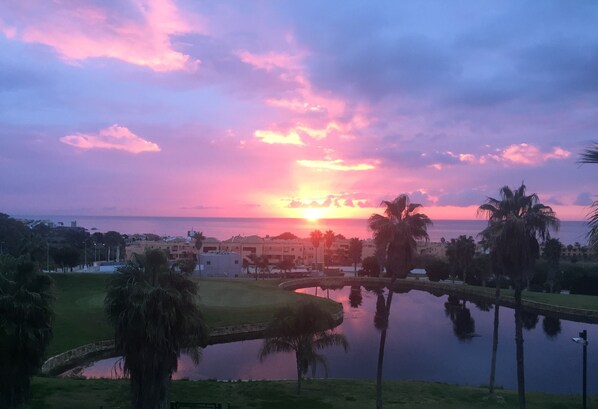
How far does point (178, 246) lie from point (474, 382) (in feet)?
399

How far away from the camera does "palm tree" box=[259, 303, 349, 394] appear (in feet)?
89.2

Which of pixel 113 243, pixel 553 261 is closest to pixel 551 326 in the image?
pixel 553 261

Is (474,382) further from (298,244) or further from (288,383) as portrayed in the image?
(298,244)

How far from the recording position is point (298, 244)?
155250mm

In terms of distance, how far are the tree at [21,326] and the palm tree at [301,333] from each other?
472 inches

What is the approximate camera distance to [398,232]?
22.6 m

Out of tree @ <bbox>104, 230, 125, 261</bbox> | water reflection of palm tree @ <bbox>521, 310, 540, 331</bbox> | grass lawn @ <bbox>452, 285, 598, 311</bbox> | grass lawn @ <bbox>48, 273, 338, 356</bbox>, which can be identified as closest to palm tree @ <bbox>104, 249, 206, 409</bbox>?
grass lawn @ <bbox>48, 273, 338, 356</bbox>

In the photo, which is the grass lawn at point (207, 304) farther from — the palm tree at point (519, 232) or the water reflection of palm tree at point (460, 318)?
the palm tree at point (519, 232)

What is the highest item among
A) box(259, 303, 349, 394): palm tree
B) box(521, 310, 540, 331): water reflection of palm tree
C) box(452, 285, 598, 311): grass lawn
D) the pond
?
box(259, 303, 349, 394): palm tree

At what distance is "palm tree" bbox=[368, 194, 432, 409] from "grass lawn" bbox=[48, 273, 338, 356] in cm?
2036

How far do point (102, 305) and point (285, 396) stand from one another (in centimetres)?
3716

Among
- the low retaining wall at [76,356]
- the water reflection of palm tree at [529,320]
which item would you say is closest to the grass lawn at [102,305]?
the low retaining wall at [76,356]

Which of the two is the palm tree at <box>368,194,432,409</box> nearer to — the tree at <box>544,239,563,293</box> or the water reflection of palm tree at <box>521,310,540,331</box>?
the water reflection of palm tree at <box>521,310,540,331</box>

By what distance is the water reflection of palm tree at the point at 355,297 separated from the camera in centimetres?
7956
